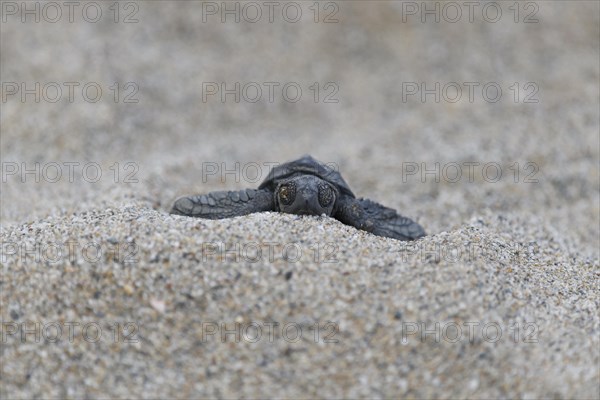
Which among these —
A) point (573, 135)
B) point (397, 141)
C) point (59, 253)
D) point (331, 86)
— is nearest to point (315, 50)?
point (331, 86)

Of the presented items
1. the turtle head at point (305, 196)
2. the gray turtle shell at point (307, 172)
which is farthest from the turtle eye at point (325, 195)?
the gray turtle shell at point (307, 172)

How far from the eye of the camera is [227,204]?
145 inches

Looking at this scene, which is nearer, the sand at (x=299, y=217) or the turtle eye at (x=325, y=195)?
the sand at (x=299, y=217)

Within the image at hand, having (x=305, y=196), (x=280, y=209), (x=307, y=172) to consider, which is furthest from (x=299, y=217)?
(x=307, y=172)

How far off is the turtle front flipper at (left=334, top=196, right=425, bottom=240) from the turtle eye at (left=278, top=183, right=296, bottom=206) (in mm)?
365

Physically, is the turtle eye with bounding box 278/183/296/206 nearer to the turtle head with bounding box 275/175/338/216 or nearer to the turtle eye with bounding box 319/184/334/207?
the turtle head with bounding box 275/175/338/216

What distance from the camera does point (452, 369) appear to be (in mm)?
2547

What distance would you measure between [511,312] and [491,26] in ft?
18.3

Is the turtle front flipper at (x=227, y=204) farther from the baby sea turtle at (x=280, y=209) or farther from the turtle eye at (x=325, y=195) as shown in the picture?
the turtle eye at (x=325, y=195)

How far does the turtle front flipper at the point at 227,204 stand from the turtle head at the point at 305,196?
0.49ft

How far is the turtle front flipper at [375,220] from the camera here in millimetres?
3646

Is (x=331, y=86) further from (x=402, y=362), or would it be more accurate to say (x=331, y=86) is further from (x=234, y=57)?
(x=402, y=362)

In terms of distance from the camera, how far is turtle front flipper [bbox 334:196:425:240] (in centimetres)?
365

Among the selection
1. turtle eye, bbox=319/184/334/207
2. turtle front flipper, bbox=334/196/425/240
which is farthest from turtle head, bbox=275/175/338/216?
turtle front flipper, bbox=334/196/425/240
